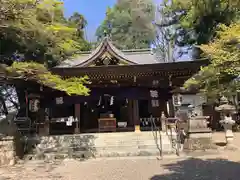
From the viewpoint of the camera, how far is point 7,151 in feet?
30.6

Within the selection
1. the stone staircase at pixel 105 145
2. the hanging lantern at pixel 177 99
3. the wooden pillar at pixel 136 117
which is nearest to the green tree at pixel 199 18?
the hanging lantern at pixel 177 99

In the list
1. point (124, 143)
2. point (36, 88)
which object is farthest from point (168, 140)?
point (36, 88)

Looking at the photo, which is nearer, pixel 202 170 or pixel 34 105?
pixel 202 170

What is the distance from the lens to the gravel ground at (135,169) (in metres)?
6.78

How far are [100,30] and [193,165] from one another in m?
29.4

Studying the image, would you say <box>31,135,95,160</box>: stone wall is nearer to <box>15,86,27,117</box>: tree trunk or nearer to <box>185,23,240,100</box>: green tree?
<box>15,86,27,117</box>: tree trunk

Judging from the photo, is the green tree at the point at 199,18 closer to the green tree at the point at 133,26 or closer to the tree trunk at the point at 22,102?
the green tree at the point at 133,26

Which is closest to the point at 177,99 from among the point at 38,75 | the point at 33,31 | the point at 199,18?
the point at 38,75

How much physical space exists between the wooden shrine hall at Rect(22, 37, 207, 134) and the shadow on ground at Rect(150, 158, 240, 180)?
17.0ft

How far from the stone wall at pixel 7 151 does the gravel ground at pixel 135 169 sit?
426mm

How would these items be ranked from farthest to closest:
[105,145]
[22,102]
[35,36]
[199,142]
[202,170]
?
[22,102] → [105,145] → [199,142] → [35,36] → [202,170]

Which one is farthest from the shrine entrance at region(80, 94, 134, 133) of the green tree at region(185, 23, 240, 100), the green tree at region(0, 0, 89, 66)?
the green tree at region(185, 23, 240, 100)

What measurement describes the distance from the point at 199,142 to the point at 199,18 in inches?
506

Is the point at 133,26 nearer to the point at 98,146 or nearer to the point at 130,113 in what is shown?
the point at 130,113
